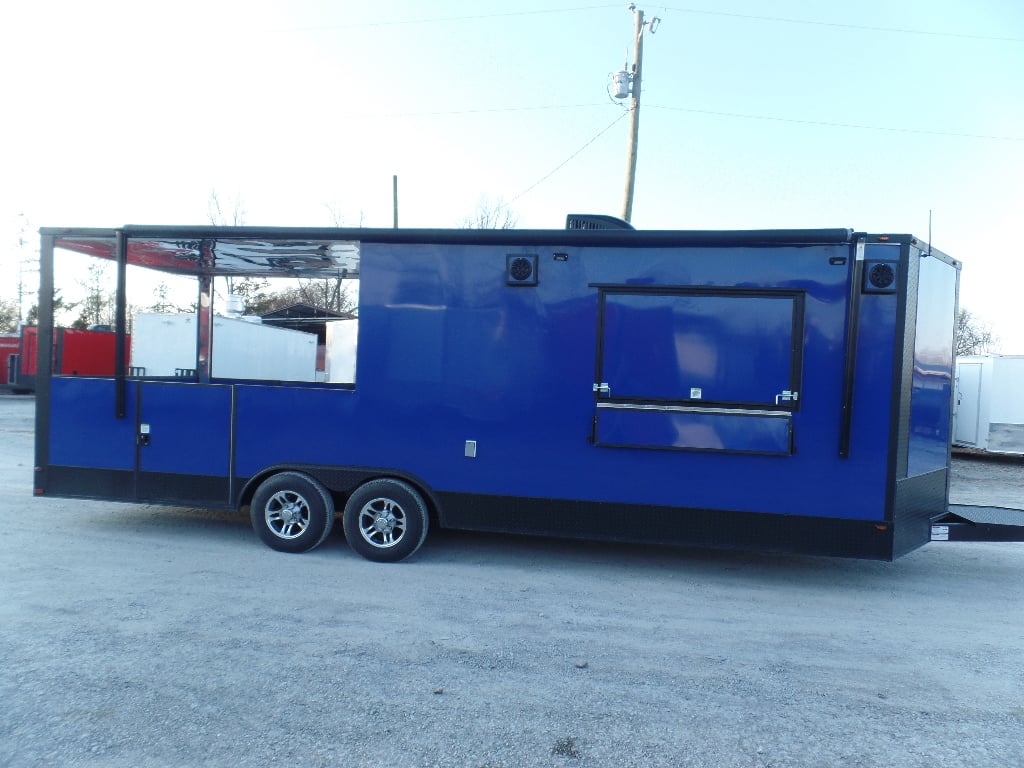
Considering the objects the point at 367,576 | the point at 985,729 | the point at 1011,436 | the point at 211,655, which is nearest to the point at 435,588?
the point at 367,576

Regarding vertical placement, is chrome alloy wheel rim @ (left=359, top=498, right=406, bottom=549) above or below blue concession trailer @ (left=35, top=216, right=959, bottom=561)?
below

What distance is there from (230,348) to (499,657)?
418 inches

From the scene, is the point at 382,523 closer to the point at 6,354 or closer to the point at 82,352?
the point at 82,352

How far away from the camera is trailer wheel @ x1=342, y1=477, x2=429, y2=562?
6586 mm

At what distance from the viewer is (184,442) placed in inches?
277

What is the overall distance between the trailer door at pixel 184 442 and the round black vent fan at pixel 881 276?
5503 mm

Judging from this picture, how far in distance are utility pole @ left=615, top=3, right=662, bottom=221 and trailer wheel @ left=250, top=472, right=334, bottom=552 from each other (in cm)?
979

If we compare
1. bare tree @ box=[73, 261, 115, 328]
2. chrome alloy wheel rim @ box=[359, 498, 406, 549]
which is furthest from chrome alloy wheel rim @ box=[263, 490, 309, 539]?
bare tree @ box=[73, 261, 115, 328]

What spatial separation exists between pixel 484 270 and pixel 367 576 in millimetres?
2711

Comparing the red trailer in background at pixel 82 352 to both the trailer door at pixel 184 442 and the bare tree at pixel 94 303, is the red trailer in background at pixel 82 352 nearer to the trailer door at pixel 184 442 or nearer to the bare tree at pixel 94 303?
the trailer door at pixel 184 442

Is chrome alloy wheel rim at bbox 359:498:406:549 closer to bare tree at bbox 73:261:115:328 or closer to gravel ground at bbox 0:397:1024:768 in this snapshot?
gravel ground at bbox 0:397:1024:768

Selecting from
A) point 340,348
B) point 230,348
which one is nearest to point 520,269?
point 340,348

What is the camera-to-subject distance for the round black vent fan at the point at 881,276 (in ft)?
18.9

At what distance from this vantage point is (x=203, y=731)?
3.53 meters
